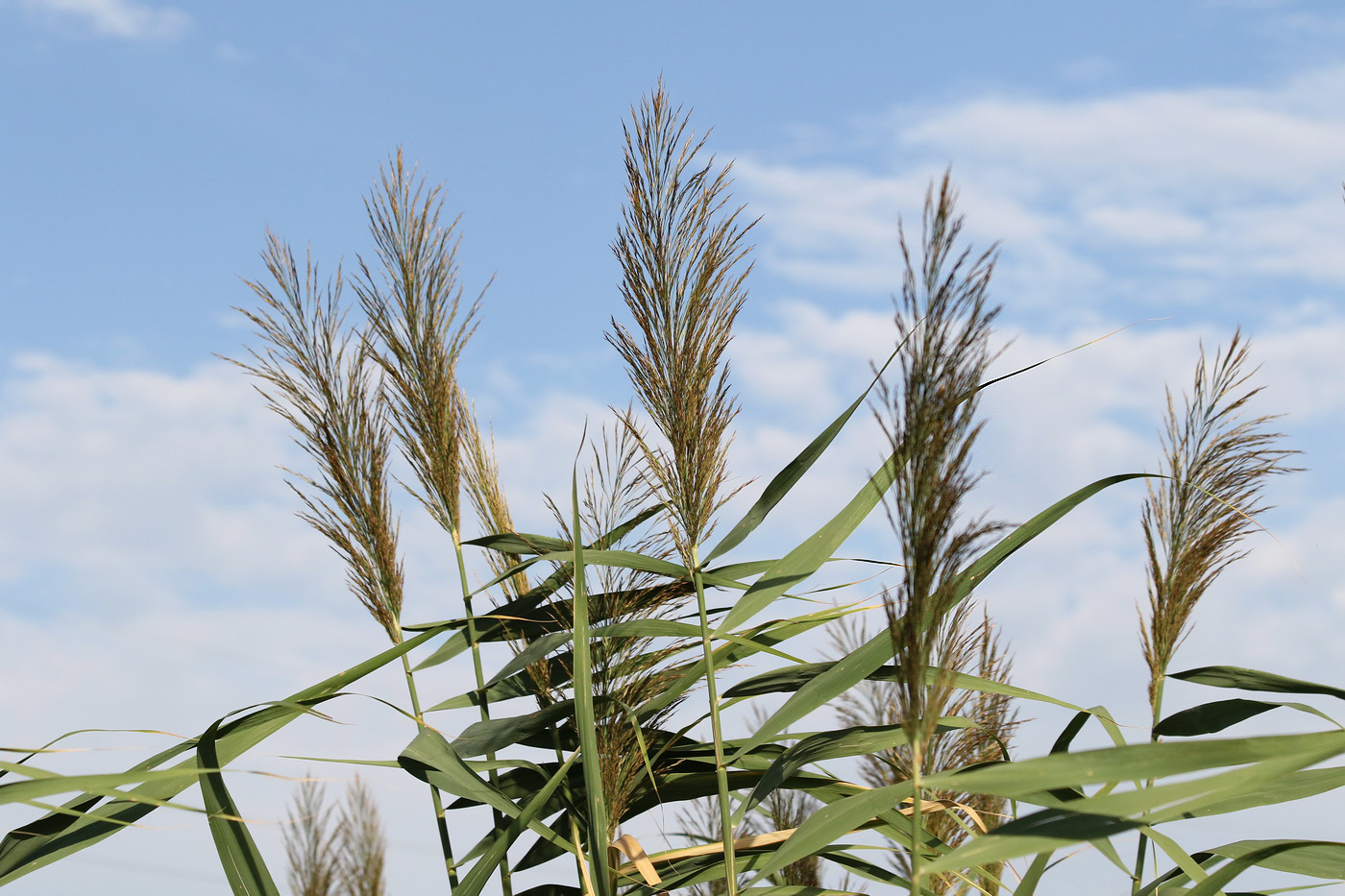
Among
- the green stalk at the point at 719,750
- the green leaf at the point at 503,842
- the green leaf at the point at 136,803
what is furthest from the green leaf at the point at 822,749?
the green leaf at the point at 136,803

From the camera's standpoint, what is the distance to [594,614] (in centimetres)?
179

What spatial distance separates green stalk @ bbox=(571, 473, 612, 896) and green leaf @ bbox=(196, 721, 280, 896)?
0.58m

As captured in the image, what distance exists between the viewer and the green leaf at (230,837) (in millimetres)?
1710

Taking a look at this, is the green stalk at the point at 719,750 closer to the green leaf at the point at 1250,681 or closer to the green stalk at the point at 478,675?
the green stalk at the point at 478,675

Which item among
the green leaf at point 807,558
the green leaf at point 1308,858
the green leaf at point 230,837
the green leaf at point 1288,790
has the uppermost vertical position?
the green leaf at point 807,558

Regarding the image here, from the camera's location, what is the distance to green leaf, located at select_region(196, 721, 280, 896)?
1710mm

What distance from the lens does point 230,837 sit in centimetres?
175

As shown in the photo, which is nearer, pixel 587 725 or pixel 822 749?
pixel 587 725

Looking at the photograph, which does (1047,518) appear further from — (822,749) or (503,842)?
(503,842)

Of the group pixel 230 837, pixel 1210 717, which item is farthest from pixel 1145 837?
pixel 230 837

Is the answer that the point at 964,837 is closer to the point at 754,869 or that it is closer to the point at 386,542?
the point at 754,869

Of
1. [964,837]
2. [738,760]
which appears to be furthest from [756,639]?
[964,837]

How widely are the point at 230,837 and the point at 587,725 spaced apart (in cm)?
67

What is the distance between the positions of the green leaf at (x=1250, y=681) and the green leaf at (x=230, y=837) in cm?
164
